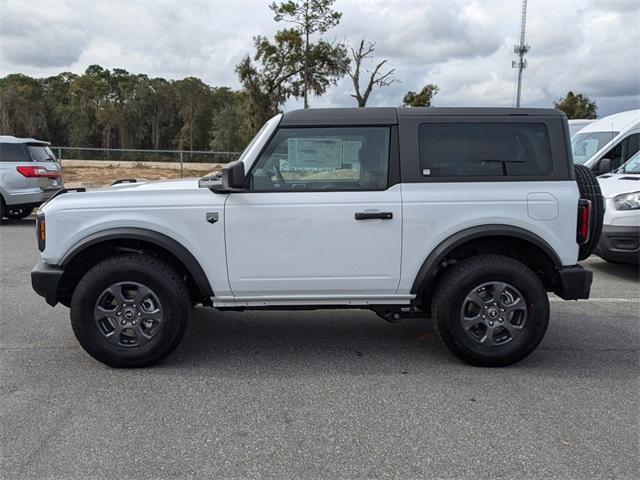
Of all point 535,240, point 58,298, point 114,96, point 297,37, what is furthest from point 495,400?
point 114,96

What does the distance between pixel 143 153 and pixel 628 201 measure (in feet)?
88.1

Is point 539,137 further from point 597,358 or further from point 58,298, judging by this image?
point 58,298

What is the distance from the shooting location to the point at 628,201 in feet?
21.5

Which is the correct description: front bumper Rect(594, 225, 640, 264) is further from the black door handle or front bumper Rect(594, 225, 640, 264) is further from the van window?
the black door handle

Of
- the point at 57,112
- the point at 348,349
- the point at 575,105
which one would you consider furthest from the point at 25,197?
the point at 57,112

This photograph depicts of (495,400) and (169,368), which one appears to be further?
(169,368)

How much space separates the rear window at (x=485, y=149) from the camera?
12.5 feet

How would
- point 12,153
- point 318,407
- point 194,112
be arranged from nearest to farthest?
point 318,407 → point 12,153 → point 194,112

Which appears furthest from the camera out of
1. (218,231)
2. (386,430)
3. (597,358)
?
(597,358)

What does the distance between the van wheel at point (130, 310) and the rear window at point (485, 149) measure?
6.83 ft

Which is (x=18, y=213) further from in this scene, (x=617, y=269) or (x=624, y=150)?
(x=624, y=150)

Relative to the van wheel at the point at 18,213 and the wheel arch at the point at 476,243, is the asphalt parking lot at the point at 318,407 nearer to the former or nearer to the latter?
the wheel arch at the point at 476,243

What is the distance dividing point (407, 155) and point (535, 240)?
1.10 metres

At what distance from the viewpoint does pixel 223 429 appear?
2996 mm
